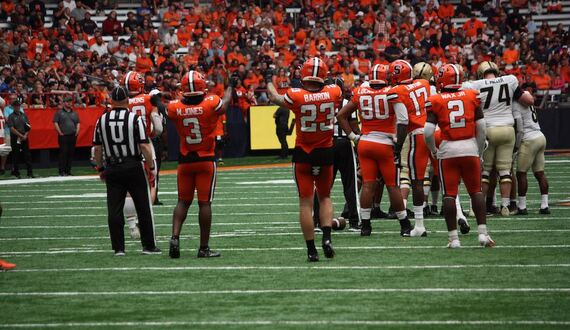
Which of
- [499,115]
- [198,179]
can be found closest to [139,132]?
[198,179]

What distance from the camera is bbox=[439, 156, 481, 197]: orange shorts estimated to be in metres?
10.6

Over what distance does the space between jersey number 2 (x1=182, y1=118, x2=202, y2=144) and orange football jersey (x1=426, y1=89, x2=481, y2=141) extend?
7.31 ft

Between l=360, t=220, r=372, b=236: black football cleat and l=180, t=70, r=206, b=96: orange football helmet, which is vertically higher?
l=180, t=70, r=206, b=96: orange football helmet

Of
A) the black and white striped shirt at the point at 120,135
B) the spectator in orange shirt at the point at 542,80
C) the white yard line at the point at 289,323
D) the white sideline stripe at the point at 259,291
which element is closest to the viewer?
the white yard line at the point at 289,323

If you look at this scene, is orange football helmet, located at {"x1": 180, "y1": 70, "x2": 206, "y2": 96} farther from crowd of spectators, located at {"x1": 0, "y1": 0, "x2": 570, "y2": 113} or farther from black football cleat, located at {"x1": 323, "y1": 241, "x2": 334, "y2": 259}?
crowd of spectators, located at {"x1": 0, "y1": 0, "x2": 570, "y2": 113}

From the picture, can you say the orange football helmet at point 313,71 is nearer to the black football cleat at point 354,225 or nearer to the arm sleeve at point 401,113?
the arm sleeve at point 401,113

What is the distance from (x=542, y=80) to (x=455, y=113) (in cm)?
2083

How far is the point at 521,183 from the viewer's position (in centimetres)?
1409

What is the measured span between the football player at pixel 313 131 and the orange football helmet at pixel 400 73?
176cm

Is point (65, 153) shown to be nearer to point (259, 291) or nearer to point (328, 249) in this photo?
point (328, 249)

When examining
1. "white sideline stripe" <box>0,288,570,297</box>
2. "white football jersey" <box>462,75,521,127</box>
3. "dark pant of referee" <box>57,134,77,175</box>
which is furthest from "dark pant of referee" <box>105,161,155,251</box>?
"dark pant of referee" <box>57,134,77,175</box>

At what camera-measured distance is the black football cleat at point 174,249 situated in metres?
10.6

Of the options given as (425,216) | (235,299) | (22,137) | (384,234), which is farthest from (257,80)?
(235,299)

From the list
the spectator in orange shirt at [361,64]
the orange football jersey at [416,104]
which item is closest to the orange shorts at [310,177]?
the orange football jersey at [416,104]
